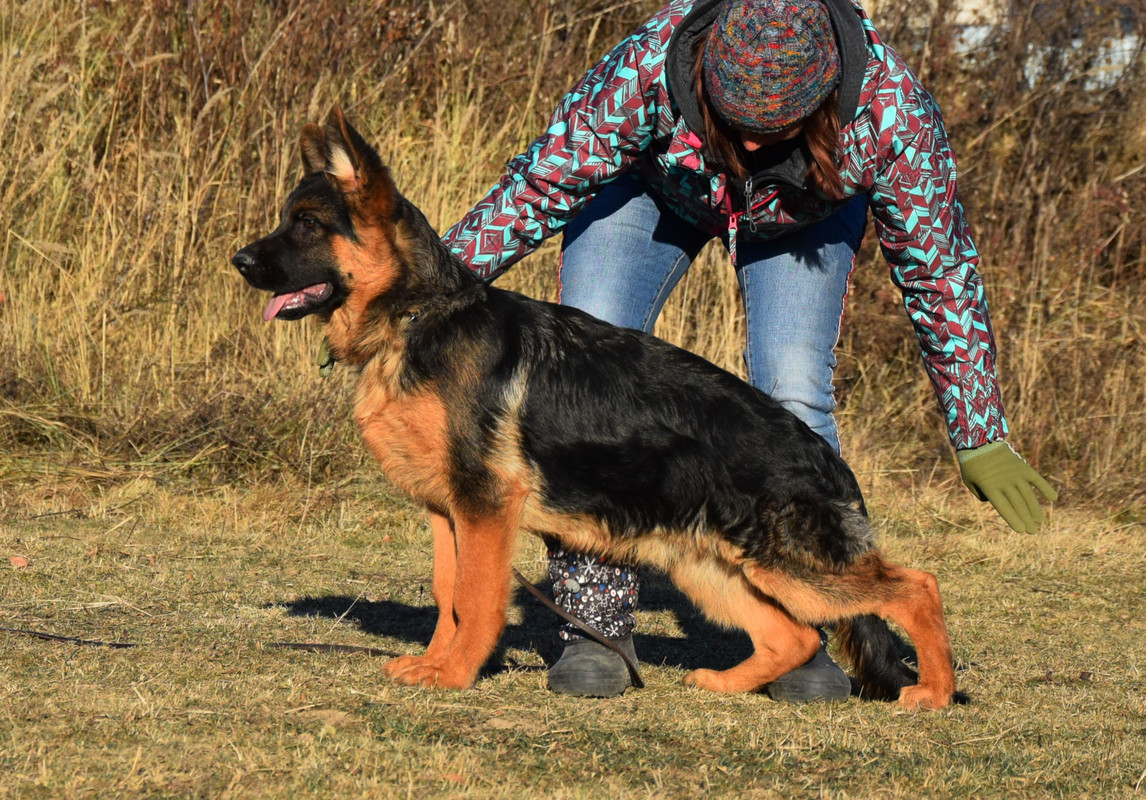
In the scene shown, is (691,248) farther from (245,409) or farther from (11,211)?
(11,211)

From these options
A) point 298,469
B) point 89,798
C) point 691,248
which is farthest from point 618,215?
point 298,469

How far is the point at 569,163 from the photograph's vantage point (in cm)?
395

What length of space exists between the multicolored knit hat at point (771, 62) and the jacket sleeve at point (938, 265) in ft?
1.15

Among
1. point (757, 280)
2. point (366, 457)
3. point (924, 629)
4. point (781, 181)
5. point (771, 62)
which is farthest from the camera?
point (366, 457)

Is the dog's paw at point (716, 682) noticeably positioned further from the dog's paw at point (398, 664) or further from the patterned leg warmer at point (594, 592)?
the dog's paw at point (398, 664)

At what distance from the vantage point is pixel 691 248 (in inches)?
173

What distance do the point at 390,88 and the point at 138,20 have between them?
1612 millimetres

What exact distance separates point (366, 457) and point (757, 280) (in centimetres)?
305

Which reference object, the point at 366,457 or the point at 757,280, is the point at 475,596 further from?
the point at 366,457

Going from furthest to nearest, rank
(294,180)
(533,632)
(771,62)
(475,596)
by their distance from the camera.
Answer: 1. (294,180)
2. (533,632)
3. (475,596)
4. (771,62)

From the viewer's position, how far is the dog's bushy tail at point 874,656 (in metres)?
3.76

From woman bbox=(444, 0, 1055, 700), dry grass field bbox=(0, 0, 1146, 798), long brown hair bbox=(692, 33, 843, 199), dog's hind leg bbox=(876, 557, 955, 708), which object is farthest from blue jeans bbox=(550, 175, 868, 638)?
dry grass field bbox=(0, 0, 1146, 798)

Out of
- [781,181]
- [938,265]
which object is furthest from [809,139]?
[938,265]

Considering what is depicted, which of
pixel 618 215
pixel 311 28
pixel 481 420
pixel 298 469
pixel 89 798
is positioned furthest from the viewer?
pixel 311 28
